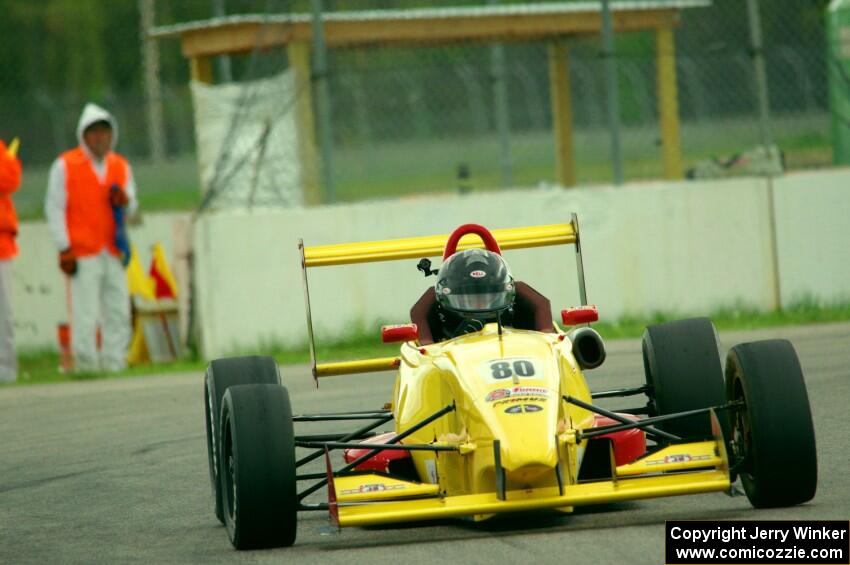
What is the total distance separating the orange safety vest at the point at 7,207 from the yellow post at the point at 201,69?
295cm

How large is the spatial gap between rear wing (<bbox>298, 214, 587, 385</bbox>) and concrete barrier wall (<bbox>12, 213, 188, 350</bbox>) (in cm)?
823

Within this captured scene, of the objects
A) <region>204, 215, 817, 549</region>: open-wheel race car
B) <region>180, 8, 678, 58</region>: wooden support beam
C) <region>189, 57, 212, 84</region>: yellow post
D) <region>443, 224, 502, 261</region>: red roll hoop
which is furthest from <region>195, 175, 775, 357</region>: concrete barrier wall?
<region>204, 215, 817, 549</region>: open-wheel race car

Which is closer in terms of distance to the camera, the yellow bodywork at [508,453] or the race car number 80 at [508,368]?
the yellow bodywork at [508,453]

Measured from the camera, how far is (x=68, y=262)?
14859 mm

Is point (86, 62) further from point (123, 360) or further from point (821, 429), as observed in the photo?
point (821, 429)

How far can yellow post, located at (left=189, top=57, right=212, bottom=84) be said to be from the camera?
17.8 meters

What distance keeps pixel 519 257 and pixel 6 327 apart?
440cm

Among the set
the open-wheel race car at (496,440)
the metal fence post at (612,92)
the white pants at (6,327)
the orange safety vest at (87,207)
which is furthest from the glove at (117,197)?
the open-wheel race car at (496,440)

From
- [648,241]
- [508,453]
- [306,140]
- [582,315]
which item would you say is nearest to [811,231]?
[648,241]

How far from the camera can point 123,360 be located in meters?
15.2

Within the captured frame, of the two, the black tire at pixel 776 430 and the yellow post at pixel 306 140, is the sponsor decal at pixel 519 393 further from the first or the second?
the yellow post at pixel 306 140

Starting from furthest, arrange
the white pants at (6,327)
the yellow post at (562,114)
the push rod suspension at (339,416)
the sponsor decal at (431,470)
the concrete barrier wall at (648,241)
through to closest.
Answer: the yellow post at (562,114), the concrete barrier wall at (648,241), the white pants at (6,327), the push rod suspension at (339,416), the sponsor decal at (431,470)

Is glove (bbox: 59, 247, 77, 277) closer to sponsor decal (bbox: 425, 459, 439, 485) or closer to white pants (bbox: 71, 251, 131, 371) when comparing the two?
white pants (bbox: 71, 251, 131, 371)

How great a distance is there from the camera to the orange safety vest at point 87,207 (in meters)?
15.0
